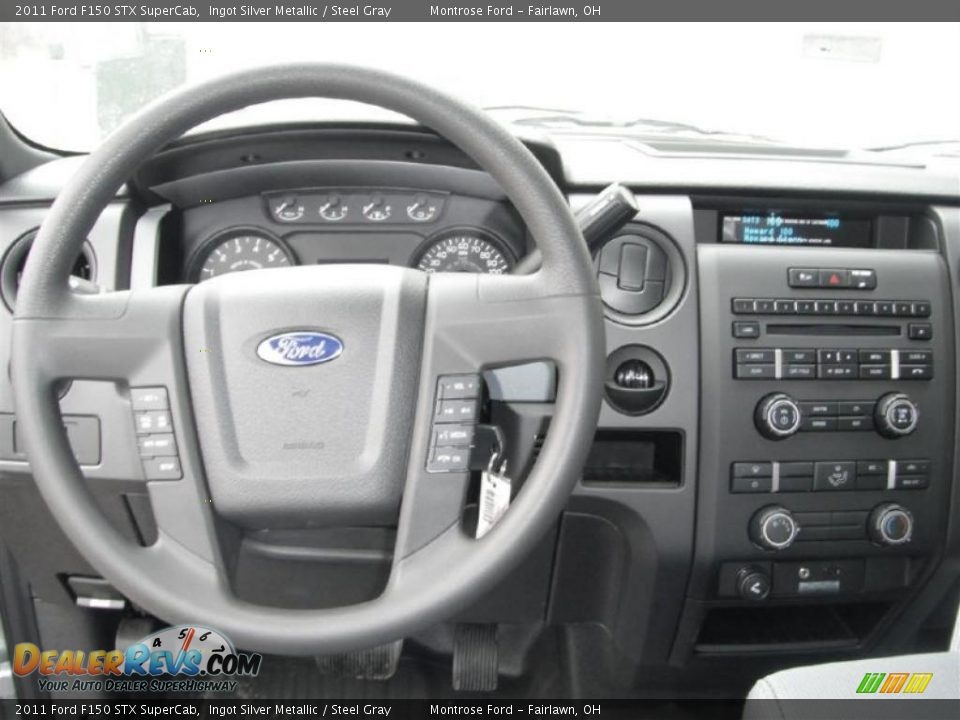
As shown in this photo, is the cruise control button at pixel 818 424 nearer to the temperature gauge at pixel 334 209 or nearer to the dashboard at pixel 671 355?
the dashboard at pixel 671 355

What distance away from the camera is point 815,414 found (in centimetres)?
132

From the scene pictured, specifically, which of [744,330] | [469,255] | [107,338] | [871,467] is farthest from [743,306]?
[107,338]

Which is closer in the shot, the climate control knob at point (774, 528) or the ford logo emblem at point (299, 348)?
the ford logo emblem at point (299, 348)

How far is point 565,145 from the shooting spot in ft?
4.69

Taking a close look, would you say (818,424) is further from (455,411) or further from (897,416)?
(455,411)

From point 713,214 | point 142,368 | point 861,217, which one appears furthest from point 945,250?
point 142,368

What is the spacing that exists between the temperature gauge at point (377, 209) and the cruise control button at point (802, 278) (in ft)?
2.20

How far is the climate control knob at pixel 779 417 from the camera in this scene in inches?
50.9

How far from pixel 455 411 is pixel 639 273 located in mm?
481

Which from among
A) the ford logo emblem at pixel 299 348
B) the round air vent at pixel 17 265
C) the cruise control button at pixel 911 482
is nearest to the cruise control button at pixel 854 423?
the cruise control button at pixel 911 482

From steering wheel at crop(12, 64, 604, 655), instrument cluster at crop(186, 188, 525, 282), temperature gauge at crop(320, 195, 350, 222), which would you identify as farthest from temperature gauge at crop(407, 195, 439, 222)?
steering wheel at crop(12, 64, 604, 655)

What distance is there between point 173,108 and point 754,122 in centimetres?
117

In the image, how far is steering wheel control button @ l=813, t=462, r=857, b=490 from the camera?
134 centimetres
